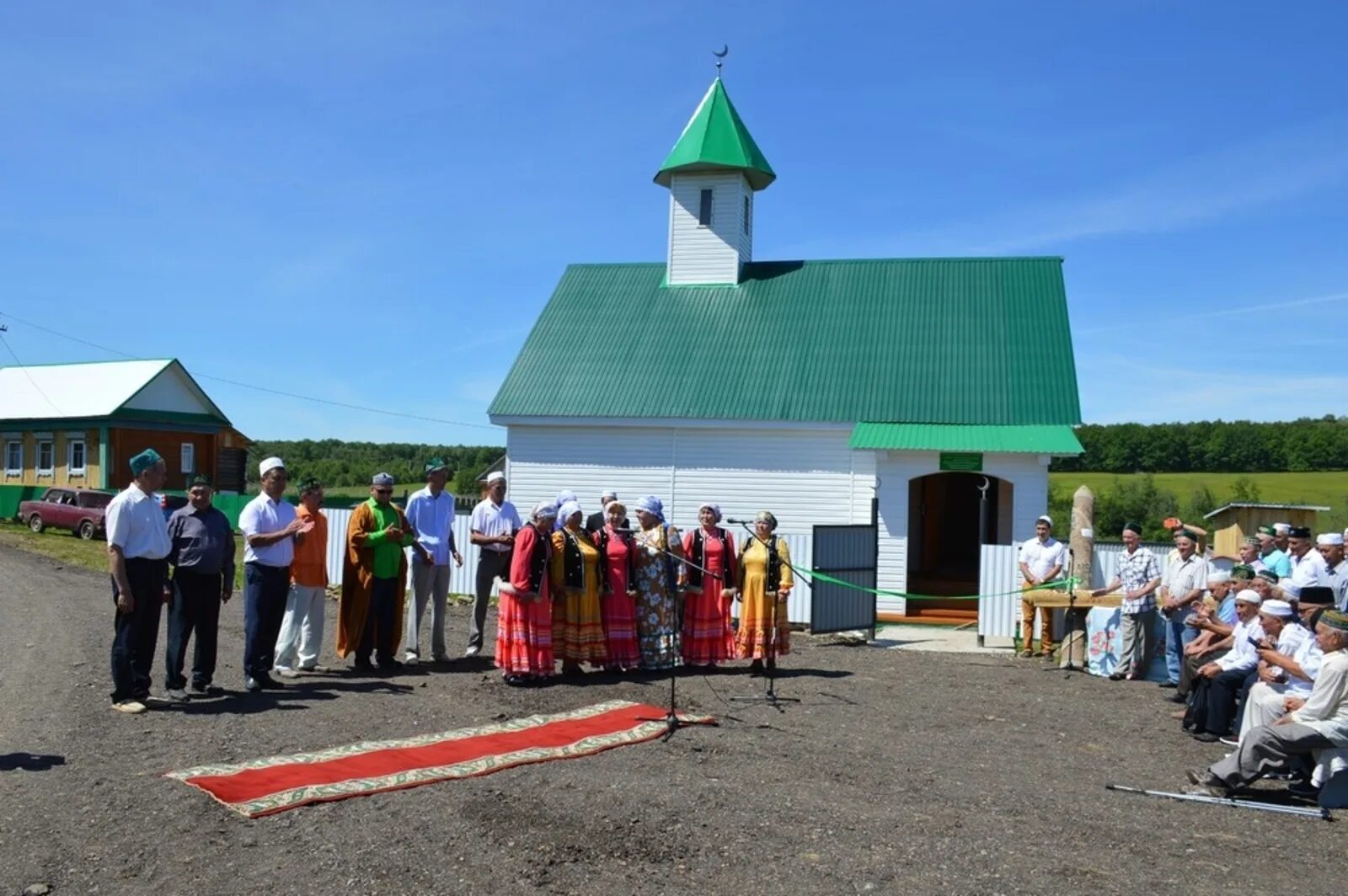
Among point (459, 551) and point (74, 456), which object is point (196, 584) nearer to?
point (459, 551)

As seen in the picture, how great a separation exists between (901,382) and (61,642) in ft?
43.9

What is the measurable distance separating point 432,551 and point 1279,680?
286 inches

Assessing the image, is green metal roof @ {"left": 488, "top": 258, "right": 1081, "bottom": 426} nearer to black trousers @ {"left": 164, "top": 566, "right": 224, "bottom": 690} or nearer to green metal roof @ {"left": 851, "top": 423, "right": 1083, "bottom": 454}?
green metal roof @ {"left": 851, "top": 423, "right": 1083, "bottom": 454}

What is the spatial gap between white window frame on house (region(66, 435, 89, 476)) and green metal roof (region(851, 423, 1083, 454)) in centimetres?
2914

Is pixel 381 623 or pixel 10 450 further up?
pixel 10 450

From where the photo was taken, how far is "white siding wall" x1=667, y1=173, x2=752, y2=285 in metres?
22.9

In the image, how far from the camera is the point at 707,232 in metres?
23.0

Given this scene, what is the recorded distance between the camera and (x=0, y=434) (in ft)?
127

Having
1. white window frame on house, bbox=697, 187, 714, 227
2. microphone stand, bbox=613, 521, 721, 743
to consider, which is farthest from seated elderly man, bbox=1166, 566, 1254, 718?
white window frame on house, bbox=697, 187, 714, 227

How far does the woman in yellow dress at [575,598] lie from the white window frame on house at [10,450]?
35436 mm

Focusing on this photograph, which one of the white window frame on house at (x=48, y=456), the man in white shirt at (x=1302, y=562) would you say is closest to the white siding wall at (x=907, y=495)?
the man in white shirt at (x=1302, y=562)

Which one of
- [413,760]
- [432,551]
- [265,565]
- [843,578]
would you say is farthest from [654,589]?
[843,578]

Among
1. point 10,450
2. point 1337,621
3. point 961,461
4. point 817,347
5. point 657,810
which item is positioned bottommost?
point 657,810

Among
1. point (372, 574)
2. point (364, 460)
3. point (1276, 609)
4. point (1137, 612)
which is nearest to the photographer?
point (1276, 609)
